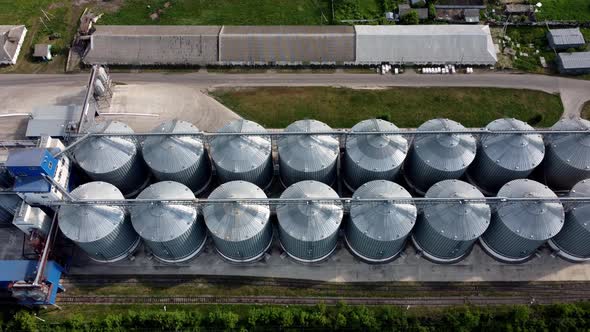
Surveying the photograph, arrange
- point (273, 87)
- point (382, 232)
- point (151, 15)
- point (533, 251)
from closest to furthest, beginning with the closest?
1. point (382, 232)
2. point (533, 251)
3. point (273, 87)
4. point (151, 15)

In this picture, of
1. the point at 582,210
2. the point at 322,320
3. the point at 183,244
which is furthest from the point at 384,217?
the point at 183,244

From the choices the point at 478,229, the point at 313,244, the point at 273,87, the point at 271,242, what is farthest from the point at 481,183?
the point at 273,87

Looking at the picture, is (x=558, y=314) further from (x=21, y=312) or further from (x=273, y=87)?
(x=21, y=312)

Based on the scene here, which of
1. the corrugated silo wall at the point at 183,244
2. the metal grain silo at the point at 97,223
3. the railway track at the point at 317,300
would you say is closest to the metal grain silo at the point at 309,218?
the railway track at the point at 317,300

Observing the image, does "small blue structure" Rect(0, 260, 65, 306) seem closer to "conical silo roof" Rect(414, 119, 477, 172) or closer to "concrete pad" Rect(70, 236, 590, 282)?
"concrete pad" Rect(70, 236, 590, 282)

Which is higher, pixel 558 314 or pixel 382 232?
pixel 382 232

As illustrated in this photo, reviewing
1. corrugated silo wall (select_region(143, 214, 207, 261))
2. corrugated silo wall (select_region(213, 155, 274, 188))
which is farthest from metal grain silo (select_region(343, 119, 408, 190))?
corrugated silo wall (select_region(143, 214, 207, 261))
